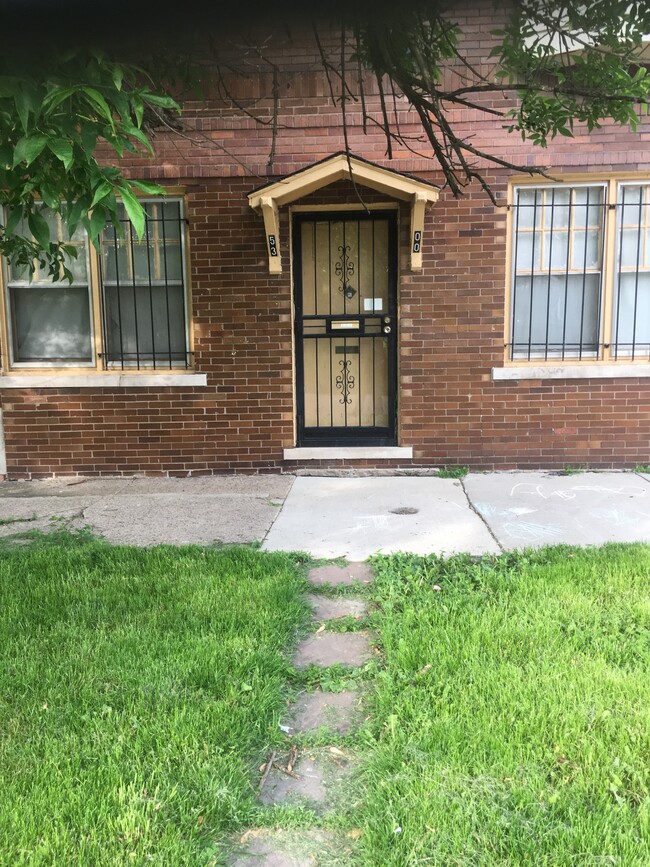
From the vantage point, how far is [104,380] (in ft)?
22.1

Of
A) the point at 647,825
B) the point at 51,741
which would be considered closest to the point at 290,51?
the point at 51,741

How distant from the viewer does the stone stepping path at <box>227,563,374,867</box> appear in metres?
1.99

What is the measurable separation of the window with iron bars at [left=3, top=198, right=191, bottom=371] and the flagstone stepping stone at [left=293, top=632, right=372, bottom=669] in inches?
163

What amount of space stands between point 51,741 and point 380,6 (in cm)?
250

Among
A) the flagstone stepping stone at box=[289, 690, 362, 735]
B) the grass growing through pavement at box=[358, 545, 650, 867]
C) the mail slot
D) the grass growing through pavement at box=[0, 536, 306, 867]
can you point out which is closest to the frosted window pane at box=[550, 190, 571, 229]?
the mail slot

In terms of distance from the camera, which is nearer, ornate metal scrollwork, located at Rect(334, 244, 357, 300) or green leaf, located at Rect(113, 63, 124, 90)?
green leaf, located at Rect(113, 63, 124, 90)

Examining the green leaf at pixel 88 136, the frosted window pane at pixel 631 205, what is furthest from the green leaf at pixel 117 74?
the frosted window pane at pixel 631 205

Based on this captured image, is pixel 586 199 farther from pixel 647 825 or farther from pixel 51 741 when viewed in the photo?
pixel 51 741

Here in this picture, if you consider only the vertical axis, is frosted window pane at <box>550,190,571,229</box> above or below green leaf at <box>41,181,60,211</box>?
above

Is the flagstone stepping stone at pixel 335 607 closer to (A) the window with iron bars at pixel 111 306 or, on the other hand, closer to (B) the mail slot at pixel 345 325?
(B) the mail slot at pixel 345 325

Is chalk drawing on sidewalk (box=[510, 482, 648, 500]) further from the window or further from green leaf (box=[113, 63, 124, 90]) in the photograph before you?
green leaf (box=[113, 63, 124, 90])

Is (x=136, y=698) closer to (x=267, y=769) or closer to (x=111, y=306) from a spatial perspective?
(x=267, y=769)

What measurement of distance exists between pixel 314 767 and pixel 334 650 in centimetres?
88

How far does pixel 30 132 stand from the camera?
1.56 meters
